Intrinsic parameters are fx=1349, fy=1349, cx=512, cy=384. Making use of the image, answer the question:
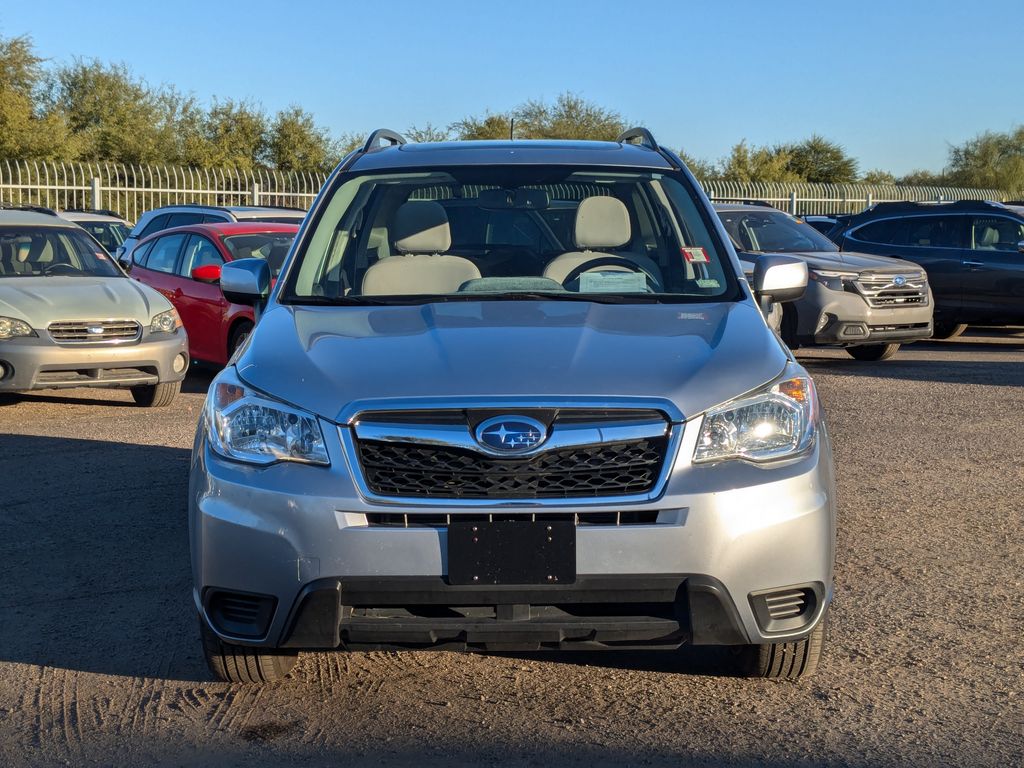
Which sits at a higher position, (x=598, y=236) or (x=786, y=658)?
(x=598, y=236)

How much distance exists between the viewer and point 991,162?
5856cm

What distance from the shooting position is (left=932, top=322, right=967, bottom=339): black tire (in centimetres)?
1700

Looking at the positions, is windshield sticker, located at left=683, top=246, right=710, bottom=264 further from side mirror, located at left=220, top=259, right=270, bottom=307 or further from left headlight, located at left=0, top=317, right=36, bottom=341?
left headlight, located at left=0, top=317, right=36, bottom=341

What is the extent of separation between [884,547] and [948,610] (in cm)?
101

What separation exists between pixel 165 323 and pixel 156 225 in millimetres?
5575

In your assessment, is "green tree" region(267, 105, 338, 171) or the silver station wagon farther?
"green tree" region(267, 105, 338, 171)

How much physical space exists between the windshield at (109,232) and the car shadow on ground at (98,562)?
12.5 meters

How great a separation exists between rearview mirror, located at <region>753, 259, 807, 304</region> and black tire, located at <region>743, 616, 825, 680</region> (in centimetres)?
159

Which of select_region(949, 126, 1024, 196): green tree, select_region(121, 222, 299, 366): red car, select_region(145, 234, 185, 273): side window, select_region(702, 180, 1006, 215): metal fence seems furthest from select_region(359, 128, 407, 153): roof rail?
select_region(949, 126, 1024, 196): green tree

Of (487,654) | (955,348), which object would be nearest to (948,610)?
(487,654)

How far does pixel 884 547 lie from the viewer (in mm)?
6105

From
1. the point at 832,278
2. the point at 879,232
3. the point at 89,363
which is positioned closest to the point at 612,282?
the point at 89,363

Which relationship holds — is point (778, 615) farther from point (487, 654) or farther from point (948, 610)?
point (948, 610)

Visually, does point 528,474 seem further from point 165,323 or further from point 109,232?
point 109,232
